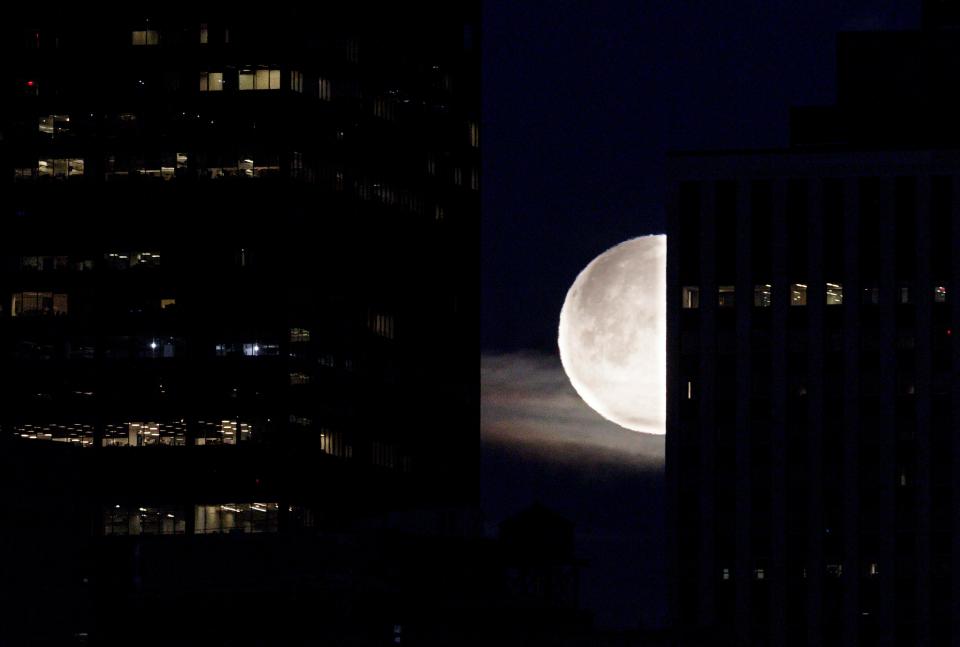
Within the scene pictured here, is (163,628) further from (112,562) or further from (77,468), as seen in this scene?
(77,468)

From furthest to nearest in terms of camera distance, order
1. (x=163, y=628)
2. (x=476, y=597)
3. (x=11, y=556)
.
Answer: (x=476, y=597)
(x=163, y=628)
(x=11, y=556)

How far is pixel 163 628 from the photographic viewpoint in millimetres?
157375

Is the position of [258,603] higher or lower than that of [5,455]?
lower

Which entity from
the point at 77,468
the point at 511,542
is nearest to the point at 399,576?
the point at 511,542

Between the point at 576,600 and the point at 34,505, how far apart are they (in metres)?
79.8

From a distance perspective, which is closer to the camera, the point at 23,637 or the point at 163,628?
the point at 23,637

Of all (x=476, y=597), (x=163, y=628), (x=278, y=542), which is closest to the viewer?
(x=163, y=628)

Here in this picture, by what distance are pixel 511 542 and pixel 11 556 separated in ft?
311

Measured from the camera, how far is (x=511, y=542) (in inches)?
7682

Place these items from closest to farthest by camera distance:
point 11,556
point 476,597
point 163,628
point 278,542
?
point 11,556 < point 163,628 < point 476,597 < point 278,542

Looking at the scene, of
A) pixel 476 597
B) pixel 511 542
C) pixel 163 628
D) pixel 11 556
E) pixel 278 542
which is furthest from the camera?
pixel 511 542

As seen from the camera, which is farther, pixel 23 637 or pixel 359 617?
pixel 359 617

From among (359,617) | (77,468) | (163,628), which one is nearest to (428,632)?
(359,617)

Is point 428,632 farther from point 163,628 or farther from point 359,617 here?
point 163,628
